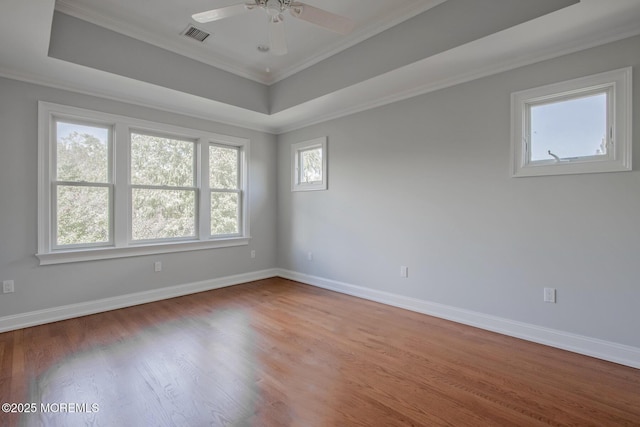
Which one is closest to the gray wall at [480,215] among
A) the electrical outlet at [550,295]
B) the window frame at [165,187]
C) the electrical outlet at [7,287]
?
the electrical outlet at [550,295]

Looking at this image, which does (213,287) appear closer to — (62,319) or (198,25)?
(62,319)

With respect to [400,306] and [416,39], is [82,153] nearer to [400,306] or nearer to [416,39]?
[416,39]

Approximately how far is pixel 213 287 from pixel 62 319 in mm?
1724

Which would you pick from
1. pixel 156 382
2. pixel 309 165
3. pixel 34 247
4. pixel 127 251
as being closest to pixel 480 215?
pixel 309 165

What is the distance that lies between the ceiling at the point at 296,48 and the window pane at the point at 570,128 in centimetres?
45

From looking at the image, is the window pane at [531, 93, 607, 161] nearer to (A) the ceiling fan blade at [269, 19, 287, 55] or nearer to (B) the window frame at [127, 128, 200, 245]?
(A) the ceiling fan blade at [269, 19, 287, 55]

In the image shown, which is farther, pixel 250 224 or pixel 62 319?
pixel 250 224

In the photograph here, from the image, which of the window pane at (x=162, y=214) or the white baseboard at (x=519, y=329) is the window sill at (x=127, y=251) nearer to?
the window pane at (x=162, y=214)

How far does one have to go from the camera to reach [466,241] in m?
3.17

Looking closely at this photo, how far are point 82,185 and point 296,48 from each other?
294cm

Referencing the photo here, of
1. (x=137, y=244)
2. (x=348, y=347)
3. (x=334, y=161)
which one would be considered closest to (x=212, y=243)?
(x=137, y=244)

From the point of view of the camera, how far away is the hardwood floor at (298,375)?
69.3 inches

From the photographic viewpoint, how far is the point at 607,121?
243 cm

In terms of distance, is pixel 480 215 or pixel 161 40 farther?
pixel 161 40
